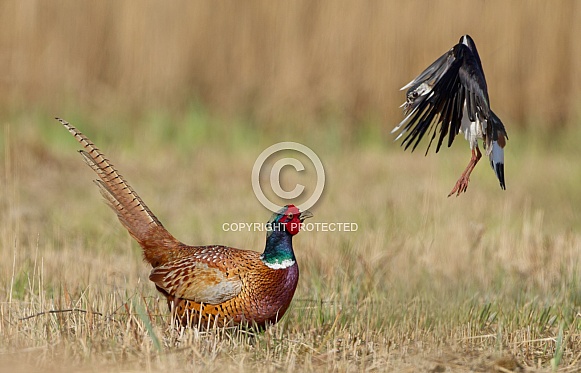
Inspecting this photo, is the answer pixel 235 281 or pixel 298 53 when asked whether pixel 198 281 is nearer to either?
pixel 235 281

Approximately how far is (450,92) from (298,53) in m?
7.81

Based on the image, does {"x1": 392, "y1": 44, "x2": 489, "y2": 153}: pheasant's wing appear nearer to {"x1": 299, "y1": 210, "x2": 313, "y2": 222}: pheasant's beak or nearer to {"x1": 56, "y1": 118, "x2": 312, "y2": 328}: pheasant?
{"x1": 299, "y1": 210, "x2": 313, "y2": 222}: pheasant's beak

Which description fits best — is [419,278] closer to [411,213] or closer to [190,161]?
[411,213]

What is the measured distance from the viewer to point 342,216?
8938 mm

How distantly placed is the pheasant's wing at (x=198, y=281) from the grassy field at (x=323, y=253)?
0.19 metres

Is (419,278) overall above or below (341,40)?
below

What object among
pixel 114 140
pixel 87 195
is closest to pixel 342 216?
pixel 87 195

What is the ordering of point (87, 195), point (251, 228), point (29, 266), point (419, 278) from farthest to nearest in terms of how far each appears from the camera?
point (87, 195) → point (251, 228) → point (419, 278) → point (29, 266)

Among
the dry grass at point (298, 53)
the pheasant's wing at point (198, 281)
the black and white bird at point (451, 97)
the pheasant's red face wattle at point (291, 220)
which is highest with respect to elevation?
the dry grass at point (298, 53)

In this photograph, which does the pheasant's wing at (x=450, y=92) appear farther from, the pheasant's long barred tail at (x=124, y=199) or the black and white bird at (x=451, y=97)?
the pheasant's long barred tail at (x=124, y=199)

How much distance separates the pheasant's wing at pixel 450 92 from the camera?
5125mm

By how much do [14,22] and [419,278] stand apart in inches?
287

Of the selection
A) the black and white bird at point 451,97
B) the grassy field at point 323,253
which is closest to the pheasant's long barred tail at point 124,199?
the grassy field at point 323,253

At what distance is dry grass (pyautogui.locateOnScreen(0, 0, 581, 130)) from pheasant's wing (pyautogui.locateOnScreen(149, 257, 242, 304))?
24.1 ft
